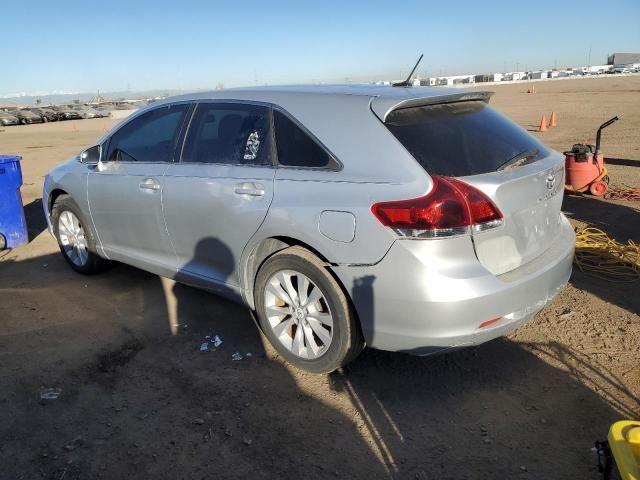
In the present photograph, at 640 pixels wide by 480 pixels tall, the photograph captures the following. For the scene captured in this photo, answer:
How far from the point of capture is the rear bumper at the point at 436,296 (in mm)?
2611

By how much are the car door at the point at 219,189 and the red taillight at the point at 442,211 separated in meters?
0.90

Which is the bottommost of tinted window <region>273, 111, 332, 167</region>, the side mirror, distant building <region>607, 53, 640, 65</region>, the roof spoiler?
the side mirror

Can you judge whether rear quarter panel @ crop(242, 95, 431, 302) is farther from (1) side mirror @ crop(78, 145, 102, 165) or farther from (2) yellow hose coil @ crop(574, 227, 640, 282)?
(2) yellow hose coil @ crop(574, 227, 640, 282)

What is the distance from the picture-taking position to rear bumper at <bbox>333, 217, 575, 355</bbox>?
261cm

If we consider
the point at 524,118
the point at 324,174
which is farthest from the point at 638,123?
the point at 324,174

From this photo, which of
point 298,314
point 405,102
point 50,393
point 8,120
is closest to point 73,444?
point 50,393

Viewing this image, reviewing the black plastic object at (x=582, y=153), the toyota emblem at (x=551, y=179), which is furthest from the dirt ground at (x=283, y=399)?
the black plastic object at (x=582, y=153)

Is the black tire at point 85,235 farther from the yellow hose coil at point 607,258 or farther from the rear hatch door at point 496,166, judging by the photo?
the yellow hose coil at point 607,258

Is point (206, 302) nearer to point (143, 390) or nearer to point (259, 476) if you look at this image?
point (143, 390)

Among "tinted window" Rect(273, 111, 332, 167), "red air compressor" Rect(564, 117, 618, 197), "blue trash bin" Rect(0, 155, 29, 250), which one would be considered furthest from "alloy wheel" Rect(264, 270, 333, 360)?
"red air compressor" Rect(564, 117, 618, 197)

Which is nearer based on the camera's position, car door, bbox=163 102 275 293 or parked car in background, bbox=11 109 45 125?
car door, bbox=163 102 275 293

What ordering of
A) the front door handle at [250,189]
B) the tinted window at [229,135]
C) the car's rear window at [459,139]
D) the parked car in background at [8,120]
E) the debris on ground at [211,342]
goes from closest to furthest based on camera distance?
the car's rear window at [459,139] → the front door handle at [250,189] → the tinted window at [229,135] → the debris on ground at [211,342] → the parked car in background at [8,120]

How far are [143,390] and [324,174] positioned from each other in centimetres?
171

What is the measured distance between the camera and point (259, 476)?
2449 millimetres
